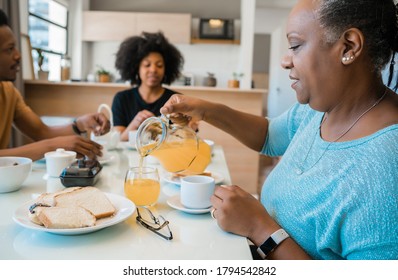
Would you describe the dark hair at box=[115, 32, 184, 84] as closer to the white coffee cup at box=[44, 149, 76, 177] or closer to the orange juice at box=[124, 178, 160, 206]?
the white coffee cup at box=[44, 149, 76, 177]

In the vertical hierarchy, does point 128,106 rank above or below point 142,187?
above

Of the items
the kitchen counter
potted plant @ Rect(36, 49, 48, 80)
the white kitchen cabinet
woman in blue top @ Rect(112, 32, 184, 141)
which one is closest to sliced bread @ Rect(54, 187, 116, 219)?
woman in blue top @ Rect(112, 32, 184, 141)

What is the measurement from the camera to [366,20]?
71 cm

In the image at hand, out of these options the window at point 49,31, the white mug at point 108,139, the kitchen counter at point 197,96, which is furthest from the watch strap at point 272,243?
the window at point 49,31

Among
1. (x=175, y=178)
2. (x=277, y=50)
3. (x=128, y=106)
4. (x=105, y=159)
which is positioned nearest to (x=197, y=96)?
(x=128, y=106)

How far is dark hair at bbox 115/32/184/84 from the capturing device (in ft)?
8.64

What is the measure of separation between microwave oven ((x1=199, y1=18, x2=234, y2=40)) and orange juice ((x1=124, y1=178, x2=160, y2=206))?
4429 mm

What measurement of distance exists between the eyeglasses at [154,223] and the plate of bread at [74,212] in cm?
3

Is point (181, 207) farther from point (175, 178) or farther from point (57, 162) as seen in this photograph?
point (57, 162)

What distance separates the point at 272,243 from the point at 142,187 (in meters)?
0.34

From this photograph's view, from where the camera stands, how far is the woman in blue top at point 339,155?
0.64 m

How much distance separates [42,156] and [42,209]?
617 mm

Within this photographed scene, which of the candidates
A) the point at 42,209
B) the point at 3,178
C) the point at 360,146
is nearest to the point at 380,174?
the point at 360,146
